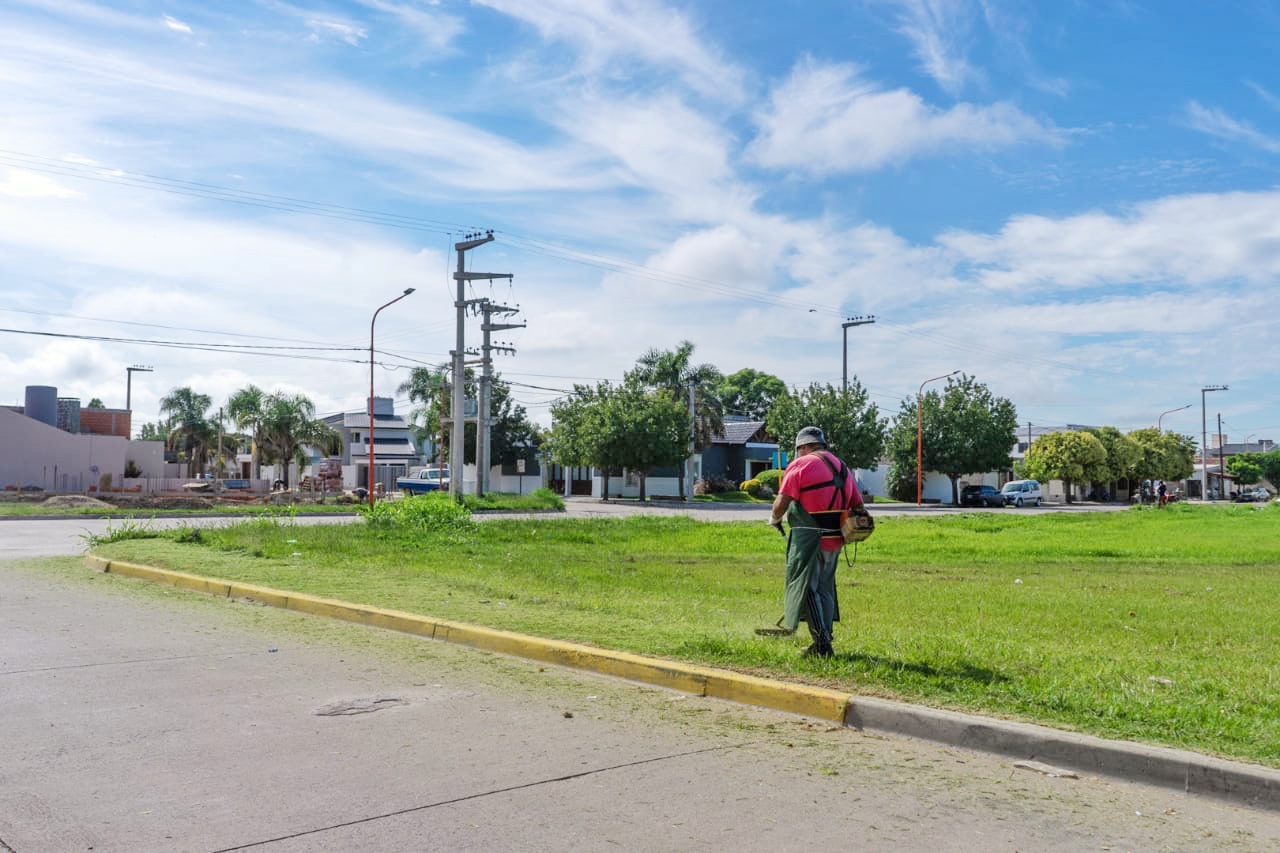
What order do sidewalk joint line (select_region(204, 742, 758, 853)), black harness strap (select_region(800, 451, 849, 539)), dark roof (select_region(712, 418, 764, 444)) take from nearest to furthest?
1. sidewalk joint line (select_region(204, 742, 758, 853))
2. black harness strap (select_region(800, 451, 849, 539))
3. dark roof (select_region(712, 418, 764, 444))

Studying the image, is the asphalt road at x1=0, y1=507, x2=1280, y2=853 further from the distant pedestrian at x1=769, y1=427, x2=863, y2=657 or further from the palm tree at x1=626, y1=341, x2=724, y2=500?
the palm tree at x1=626, y1=341, x2=724, y2=500

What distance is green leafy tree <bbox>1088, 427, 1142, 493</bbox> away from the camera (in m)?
82.3

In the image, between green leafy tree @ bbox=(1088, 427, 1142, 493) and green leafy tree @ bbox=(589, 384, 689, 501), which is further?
green leafy tree @ bbox=(1088, 427, 1142, 493)

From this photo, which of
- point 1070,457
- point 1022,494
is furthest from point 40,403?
point 1070,457

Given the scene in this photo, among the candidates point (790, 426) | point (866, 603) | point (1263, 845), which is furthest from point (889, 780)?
point (790, 426)

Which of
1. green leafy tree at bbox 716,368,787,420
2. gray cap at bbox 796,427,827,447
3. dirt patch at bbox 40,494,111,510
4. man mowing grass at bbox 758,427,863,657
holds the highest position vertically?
green leafy tree at bbox 716,368,787,420

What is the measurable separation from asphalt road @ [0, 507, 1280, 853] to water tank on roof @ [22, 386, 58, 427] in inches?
2303

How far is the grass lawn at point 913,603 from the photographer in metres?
6.74

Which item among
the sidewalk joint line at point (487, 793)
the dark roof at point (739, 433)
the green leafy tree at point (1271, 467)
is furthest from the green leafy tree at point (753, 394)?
the sidewalk joint line at point (487, 793)

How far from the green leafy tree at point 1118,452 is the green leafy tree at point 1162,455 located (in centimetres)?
151

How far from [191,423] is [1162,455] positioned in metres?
81.2

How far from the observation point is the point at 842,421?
63.6m

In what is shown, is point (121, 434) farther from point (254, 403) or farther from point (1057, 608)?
point (1057, 608)

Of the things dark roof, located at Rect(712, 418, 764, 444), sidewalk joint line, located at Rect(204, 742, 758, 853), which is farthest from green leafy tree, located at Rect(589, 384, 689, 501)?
sidewalk joint line, located at Rect(204, 742, 758, 853)
